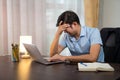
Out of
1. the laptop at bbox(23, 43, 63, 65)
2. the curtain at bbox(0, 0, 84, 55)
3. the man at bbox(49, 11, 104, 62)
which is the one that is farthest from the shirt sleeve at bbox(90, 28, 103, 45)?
the curtain at bbox(0, 0, 84, 55)

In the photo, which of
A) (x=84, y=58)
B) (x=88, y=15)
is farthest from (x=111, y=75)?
(x=88, y=15)

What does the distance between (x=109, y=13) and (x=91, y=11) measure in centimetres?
31

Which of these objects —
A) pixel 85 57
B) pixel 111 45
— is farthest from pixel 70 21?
pixel 111 45

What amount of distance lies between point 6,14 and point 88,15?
112 centimetres

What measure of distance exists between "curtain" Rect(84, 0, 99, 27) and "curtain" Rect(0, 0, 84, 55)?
0.36 ft

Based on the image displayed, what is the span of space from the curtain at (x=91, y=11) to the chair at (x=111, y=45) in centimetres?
74

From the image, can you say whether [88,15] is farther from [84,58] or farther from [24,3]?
[84,58]

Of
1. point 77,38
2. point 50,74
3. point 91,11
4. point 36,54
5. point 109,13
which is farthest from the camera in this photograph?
point 109,13

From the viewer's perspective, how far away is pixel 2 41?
310 centimetres

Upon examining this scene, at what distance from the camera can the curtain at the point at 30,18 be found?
10.1 feet

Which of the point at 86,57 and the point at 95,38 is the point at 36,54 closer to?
the point at 86,57

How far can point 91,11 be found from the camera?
10.0ft

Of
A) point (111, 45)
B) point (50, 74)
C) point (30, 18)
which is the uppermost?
point (30, 18)

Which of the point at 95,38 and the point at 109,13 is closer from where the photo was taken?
the point at 95,38
